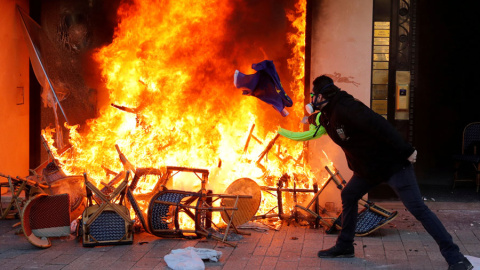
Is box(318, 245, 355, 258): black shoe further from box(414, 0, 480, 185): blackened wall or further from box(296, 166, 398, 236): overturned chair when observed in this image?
box(414, 0, 480, 185): blackened wall

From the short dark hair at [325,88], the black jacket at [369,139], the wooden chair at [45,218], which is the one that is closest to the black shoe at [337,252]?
the black jacket at [369,139]

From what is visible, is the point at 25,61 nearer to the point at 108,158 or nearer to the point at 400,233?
the point at 108,158

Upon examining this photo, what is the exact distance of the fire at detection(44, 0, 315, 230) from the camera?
907 centimetres

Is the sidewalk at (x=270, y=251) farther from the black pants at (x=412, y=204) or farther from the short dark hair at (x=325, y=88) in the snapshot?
the short dark hair at (x=325, y=88)

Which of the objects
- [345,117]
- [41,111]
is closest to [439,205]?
[345,117]

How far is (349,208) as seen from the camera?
6.66 meters

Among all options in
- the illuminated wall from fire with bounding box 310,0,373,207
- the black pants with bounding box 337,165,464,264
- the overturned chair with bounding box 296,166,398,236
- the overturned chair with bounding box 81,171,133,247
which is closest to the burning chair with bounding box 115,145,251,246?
the overturned chair with bounding box 81,171,133,247

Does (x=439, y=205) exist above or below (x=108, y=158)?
below

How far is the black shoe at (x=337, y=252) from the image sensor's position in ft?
22.2

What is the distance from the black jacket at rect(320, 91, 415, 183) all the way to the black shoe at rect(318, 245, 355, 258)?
0.94 m

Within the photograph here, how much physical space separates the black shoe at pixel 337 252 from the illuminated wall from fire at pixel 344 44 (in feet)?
8.05

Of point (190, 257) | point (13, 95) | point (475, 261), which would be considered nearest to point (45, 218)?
point (190, 257)

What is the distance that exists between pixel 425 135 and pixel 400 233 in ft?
12.6

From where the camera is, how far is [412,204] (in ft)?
19.9
